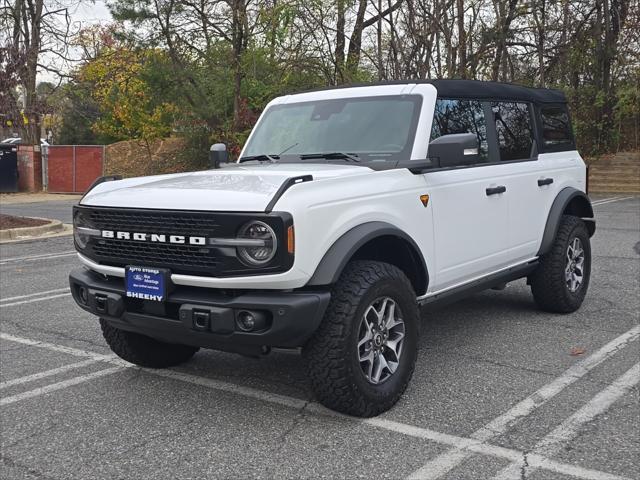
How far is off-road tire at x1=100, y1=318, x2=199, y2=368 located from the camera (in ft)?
15.1

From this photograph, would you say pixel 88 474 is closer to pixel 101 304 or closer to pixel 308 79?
pixel 101 304

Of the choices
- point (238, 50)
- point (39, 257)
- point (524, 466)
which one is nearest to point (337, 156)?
point (524, 466)

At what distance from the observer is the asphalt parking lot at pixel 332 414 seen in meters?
3.27

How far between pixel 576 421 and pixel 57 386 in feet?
10.2

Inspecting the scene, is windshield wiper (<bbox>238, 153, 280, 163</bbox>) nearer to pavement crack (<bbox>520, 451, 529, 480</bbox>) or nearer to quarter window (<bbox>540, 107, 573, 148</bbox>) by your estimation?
quarter window (<bbox>540, 107, 573, 148</bbox>)

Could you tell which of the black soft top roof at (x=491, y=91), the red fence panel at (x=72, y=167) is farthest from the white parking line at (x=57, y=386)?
the red fence panel at (x=72, y=167)

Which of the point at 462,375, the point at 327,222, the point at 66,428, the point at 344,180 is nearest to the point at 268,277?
the point at 327,222

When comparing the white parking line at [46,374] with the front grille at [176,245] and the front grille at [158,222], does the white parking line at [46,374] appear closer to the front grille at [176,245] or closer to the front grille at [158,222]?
the front grille at [176,245]

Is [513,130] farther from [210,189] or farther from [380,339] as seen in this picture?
[210,189]

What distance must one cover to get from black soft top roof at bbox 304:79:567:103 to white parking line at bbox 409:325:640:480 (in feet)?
6.65

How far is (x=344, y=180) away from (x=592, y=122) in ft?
70.0

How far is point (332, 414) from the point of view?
12.7ft

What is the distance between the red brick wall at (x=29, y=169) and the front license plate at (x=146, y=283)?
950 inches

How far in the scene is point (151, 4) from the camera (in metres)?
23.2
